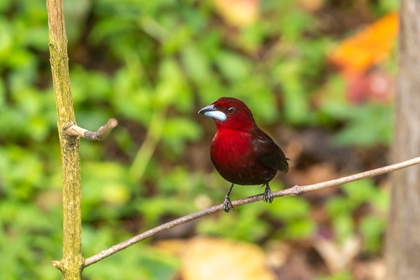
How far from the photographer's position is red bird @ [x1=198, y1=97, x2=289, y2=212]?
219 cm

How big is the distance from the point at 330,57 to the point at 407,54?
3007 millimetres

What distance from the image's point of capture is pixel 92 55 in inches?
223

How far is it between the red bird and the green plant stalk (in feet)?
1.69

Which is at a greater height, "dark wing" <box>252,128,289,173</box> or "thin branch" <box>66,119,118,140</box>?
"dark wing" <box>252,128,289,173</box>

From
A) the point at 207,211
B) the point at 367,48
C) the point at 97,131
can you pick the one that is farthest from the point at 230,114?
the point at 367,48

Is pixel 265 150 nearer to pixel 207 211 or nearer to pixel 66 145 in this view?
pixel 207 211

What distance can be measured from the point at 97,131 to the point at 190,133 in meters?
3.37

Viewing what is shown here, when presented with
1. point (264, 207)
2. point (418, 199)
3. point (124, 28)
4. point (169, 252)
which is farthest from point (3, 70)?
point (418, 199)

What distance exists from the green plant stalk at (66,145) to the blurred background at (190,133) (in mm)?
1874

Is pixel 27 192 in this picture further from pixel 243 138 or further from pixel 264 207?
pixel 243 138

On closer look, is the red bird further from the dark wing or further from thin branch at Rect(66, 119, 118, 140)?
thin branch at Rect(66, 119, 118, 140)

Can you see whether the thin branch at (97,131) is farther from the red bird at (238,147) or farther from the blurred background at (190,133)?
the blurred background at (190,133)

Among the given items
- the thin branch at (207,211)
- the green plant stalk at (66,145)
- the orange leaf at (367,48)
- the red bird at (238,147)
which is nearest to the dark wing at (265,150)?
the red bird at (238,147)

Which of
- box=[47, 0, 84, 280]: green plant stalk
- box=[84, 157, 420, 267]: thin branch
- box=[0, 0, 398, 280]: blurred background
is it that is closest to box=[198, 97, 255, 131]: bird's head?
box=[84, 157, 420, 267]: thin branch
